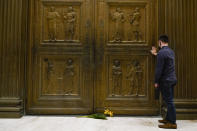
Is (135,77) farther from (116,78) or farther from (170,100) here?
(170,100)

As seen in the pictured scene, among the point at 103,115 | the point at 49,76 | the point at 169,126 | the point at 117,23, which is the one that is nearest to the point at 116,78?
the point at 103,115

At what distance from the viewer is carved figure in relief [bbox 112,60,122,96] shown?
5680 mm

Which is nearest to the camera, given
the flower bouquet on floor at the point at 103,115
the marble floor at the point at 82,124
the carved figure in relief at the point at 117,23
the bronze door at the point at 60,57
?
the marble floor at the point at 82,124

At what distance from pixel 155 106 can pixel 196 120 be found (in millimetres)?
936

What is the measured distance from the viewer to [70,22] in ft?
18.8

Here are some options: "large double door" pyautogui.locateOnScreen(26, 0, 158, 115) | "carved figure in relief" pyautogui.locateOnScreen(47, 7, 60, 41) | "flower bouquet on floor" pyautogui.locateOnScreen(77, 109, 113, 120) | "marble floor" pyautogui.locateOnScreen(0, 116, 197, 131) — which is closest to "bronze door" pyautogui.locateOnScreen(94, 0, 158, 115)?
"large double door" pyautogui.locateOnScreen(26, 0, 158, 115)

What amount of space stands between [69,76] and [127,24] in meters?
1.89

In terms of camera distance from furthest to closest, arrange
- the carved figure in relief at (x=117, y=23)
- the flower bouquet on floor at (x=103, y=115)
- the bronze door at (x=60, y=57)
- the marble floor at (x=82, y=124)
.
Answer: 1. the carved figure in relief at (x=117, y=23)
2. the bronze door at (x=60, y=57)
3. the flower bouquet on floor at (x=103, y=115)
4. the marble floor at (x=82, y=124)

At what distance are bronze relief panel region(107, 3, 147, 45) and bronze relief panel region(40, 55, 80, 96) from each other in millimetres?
1084

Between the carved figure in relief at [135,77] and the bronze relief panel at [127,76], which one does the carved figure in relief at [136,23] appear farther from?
the carved figure in relief at [135,77]

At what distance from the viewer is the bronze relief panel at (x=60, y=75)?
5668 mm

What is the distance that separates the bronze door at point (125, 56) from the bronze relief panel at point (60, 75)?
53 centimetres

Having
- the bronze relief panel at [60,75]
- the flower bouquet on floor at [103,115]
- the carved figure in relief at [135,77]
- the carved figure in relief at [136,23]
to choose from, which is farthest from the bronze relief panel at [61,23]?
the flower bouquet on floor at [103,115]

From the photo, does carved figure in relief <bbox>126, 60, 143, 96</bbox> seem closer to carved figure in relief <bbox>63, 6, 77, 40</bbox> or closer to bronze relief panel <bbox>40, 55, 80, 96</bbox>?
bronze relief panel <bbox>40, 55, 80, 96</bbox>
